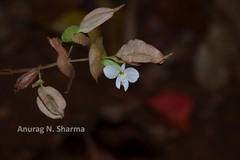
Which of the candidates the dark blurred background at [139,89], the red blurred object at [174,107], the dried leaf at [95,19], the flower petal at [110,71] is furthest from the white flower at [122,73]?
the red blurred object at [174,107]

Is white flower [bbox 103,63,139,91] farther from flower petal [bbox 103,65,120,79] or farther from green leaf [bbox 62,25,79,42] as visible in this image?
green leaf [bbox 62,25,79,42]

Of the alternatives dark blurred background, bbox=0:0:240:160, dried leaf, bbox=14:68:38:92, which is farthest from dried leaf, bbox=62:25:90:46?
dark blurred background, bbox=0:0:240:160

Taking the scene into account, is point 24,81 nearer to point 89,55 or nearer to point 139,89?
point 89,55

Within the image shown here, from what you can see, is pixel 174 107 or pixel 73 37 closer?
pixel 73 37

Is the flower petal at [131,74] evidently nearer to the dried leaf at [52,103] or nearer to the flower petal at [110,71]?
the flower petal at [110,71]

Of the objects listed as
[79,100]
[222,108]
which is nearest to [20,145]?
[79,100]

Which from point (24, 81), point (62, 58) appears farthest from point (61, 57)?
point (24, 81)

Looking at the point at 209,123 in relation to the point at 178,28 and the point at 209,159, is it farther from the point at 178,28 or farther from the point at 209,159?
the point at 178,28
